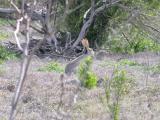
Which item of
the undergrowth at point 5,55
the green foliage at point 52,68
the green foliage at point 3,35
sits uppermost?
the green foliage at point 3,35

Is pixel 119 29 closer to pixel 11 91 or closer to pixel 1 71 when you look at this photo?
pixel 1 71

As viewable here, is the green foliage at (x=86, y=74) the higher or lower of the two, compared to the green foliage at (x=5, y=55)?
higher

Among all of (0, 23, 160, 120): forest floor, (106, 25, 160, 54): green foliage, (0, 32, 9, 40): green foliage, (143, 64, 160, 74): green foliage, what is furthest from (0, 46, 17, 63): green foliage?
(143, 64, 160, 74): green foliage

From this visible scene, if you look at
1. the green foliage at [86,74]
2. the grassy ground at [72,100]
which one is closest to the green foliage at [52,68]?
Result: the grassy ground at [72,100]

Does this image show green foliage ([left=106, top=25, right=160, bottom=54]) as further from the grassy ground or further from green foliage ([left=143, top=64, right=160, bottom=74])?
the grassy ground

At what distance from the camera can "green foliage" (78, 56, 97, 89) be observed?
267 inches

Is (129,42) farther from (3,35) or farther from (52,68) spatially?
(52,68)

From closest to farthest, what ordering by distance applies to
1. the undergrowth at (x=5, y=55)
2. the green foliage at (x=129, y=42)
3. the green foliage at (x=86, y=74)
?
the green foliage at (x=86, y=74) < the undergrowth at (x=5, y=55) < the green foliage at (x=129, y=42)

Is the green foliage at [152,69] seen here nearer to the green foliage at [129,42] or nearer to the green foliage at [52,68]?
the green foliage at [52,68]

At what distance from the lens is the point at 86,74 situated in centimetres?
741

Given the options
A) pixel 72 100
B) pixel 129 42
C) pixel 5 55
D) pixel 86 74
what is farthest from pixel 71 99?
pixel 129 42

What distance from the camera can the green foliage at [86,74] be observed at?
6781 millimetres

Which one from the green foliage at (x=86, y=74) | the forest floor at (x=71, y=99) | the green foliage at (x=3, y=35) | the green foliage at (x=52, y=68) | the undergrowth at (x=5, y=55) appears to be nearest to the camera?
the forest floor at (x=71, y=99)

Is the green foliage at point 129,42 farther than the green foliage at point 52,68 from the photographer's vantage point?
Yes
